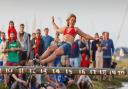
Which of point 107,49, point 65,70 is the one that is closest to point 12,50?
point 65,70

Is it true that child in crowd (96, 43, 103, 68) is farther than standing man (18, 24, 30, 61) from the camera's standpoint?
Yes

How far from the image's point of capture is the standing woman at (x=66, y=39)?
17.6 metres

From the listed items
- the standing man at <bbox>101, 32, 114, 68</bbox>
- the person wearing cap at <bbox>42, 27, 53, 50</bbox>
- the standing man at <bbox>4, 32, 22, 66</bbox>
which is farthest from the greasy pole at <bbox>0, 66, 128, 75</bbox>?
the standing man at <bbox>101, 32, 114, 68</bbox>

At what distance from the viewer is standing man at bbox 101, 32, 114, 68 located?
2284 cm

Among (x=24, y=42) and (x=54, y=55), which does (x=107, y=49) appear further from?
(x=54, y=55)

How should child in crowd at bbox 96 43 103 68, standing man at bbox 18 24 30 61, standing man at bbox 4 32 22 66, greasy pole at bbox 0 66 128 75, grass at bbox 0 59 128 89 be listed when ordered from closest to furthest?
1. greasy pole at bbox 0 66 128 75
2. standing man at bbox 4 32 22 66
3. standing man at bbox 18 24 30 61
4. grass at bbox 0 59 128 89
5. child in crowd at bbox 96 43 103 68

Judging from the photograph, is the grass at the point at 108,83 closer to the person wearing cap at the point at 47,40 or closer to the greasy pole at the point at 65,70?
the person wearing cap at the point at 47,40

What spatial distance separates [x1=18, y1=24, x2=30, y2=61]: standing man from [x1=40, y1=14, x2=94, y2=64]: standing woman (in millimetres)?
2308

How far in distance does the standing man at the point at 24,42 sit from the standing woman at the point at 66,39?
231 centimetres

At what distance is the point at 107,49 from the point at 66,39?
4.87 metres

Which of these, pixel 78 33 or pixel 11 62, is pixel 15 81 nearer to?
pixel 11 62

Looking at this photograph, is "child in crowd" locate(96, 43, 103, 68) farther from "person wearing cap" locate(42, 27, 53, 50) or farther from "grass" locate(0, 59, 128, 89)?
"person wearing cap" locate(42, 27, 53, 50)

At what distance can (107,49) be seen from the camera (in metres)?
23.1

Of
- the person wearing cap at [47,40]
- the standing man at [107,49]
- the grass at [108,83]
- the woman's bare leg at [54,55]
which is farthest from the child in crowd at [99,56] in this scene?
the woman's bare leg at [54,55]
